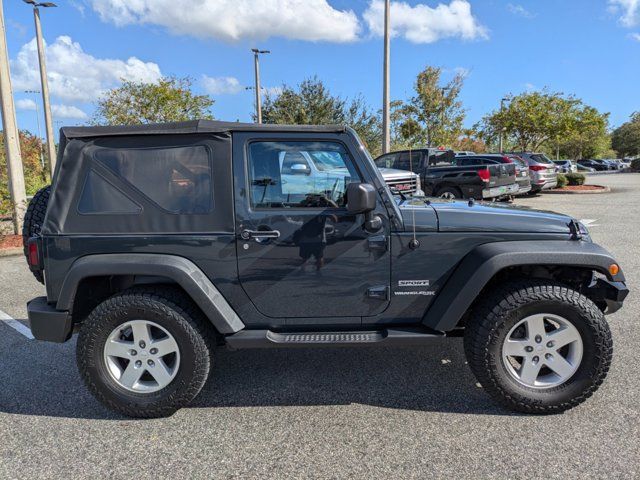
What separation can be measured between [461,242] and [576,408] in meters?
1.30

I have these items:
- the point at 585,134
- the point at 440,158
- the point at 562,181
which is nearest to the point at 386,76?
the point at 440,158

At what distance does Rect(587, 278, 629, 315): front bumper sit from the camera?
306 cm

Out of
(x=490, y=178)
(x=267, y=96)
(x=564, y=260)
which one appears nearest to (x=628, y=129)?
(x=267, y=96)

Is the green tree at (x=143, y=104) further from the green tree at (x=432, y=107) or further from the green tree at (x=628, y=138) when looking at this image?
the green tree at (x=628, y=138)

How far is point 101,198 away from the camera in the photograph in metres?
3.00

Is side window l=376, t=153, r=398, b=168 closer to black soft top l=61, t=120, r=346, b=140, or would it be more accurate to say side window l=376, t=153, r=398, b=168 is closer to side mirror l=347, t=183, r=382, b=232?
black soft top l=61, t=120, r=346, b=140

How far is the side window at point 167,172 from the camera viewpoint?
9.82 feet

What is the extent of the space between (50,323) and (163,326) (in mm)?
734

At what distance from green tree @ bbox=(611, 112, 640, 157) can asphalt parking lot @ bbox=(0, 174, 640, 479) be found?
3283 inches

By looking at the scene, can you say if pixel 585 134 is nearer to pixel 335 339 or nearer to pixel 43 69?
pixel 43 69

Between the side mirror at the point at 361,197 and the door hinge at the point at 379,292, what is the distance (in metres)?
0.56

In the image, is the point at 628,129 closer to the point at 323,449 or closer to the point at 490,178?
the point at 490,178

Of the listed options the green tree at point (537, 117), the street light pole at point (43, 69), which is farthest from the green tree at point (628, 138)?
the street light pole at point (43, 69)

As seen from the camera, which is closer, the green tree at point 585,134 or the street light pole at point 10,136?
the street light pole at point 10,136
